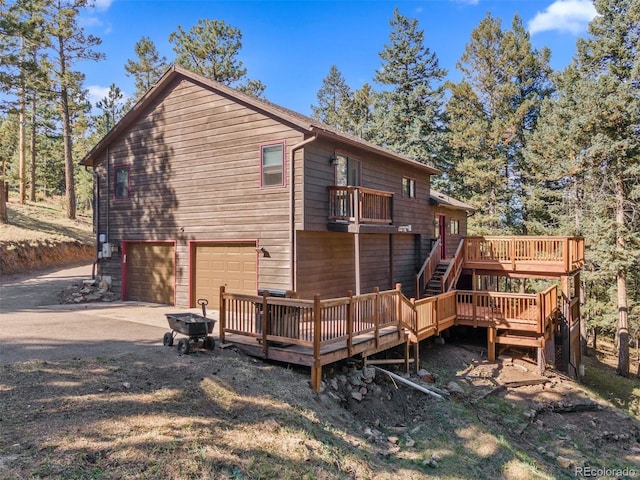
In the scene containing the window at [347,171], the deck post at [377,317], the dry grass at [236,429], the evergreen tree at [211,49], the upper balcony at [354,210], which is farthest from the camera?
the evergreen tree at [211,49]

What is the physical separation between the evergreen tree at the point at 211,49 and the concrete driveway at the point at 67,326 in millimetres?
18630

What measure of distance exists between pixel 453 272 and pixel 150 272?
1060 centimetres

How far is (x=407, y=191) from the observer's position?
52.2ft

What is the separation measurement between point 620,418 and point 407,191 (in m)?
9.47

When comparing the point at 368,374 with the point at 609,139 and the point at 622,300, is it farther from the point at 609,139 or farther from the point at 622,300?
the point at 609,139

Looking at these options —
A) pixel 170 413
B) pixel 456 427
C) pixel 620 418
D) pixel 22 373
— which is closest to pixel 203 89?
pixel 22 373

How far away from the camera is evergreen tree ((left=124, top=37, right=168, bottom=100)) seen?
100 ft

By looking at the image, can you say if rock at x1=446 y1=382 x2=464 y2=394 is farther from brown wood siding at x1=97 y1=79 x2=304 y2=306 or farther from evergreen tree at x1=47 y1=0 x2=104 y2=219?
evergreen tree at x1=47 y1=0 x2=104 y2=219

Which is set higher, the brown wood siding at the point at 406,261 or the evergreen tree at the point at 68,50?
the evergreen tree at the point at 68,50

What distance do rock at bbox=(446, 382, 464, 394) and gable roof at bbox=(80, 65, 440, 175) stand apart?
6.81 m

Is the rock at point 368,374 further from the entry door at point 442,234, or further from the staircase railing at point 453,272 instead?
the entry door at point 442,234

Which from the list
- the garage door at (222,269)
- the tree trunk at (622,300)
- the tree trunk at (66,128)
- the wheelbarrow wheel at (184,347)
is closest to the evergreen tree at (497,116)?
the tree trunk at (622,300)

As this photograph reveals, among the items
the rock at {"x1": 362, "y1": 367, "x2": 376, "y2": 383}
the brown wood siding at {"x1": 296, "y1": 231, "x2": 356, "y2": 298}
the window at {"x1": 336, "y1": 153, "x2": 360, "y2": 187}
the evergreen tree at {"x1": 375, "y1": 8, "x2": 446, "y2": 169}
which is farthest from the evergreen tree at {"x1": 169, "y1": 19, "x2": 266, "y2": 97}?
the rock at {"x1": 362, "y1": 367, "x2": 376, "y2": 383}

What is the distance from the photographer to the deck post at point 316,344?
6.83 m
